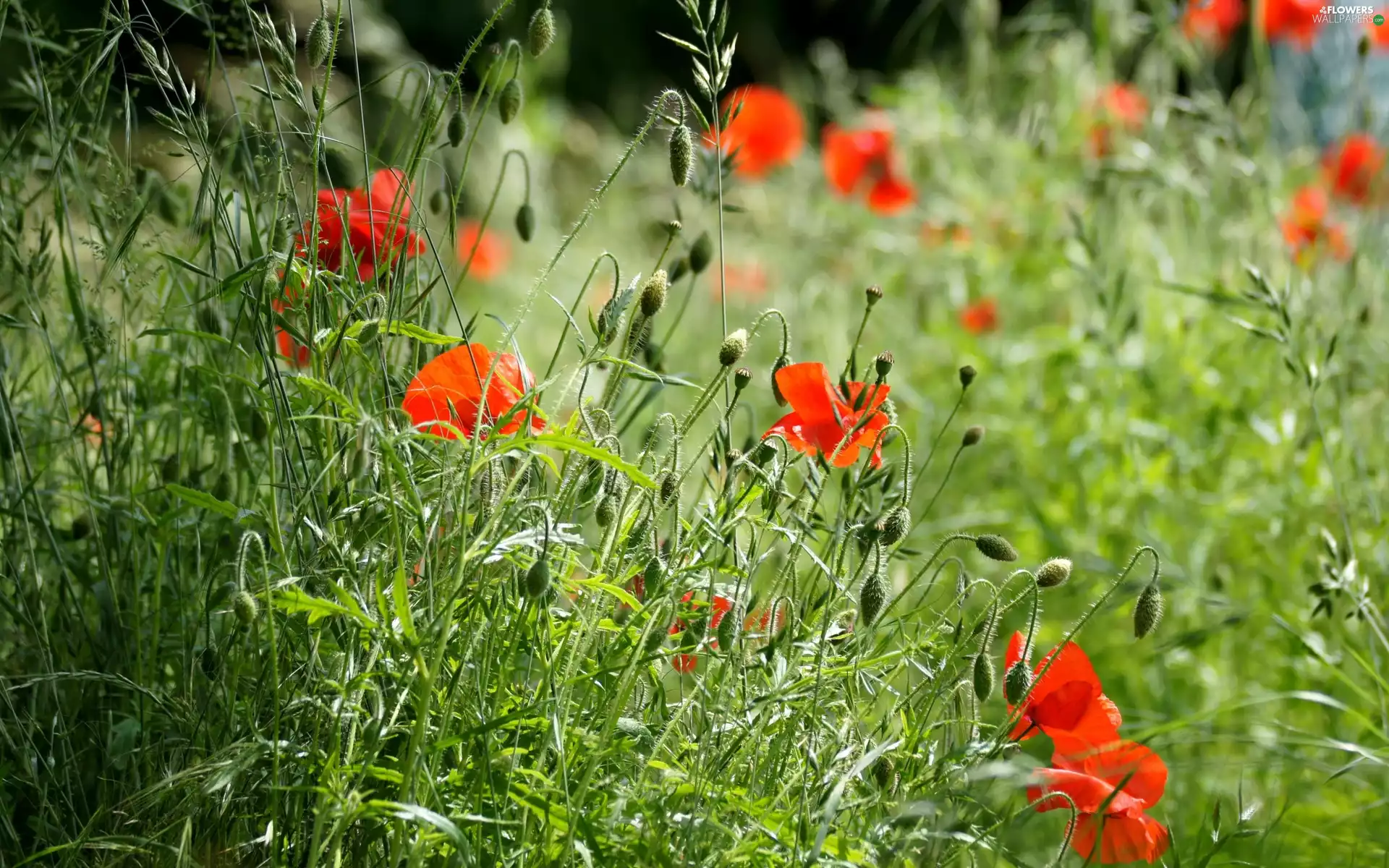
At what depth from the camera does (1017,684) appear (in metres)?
1.10

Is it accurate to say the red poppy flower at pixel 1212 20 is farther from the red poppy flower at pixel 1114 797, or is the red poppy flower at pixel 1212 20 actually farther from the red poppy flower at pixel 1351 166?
the red poppy flower at pixel 1114 797

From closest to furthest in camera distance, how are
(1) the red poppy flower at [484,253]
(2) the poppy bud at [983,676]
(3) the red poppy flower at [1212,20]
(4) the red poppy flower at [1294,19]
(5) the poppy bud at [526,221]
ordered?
1. (2) the poppy bud at [983,676]
2. (5) the poppy bud at [526,221]
3. (3) the red poppy flower at [1212,20]
4. (4) the red poppy flower at [1294,19]
5. (1) the red poppy flower at [484,253]

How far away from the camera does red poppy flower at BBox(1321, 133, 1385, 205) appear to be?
2.89 meters

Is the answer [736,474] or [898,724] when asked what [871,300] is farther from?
[898,724]

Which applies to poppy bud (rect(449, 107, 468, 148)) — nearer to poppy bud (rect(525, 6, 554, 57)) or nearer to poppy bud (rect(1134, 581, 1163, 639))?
poppy bud (rect(525, 6, 554, 57))

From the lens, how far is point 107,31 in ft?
3.97

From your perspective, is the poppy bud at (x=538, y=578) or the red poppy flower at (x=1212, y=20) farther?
the red poppy flower at (x=1212, y=20)

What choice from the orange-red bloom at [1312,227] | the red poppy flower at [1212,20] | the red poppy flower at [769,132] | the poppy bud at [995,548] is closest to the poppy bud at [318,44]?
the poppy bud at [995,548]

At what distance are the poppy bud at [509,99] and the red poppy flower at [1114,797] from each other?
0.74m

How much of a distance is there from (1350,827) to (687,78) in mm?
6491

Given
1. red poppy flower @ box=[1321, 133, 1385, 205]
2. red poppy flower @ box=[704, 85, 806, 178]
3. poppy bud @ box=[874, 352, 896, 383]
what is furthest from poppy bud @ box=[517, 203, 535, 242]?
red poppy flower @ box=[704, 85, 806, 178]

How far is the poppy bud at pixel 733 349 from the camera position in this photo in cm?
111

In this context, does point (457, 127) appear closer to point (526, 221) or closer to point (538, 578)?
point (526, 221)

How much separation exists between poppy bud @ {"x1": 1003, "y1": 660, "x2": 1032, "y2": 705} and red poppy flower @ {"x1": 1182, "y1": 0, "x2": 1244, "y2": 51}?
1.53 metres
